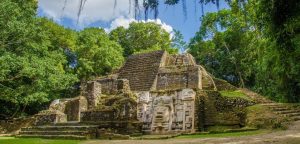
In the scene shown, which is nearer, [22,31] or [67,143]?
[67,143]

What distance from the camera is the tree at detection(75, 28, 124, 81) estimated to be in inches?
1133

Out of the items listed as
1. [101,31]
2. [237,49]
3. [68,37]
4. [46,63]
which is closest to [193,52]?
[237,49]

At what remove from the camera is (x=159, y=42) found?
37.6 meters

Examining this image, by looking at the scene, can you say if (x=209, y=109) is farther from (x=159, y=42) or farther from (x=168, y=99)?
(x=159, y=42)

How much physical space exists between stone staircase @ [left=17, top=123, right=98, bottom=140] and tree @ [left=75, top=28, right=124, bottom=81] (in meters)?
14.0

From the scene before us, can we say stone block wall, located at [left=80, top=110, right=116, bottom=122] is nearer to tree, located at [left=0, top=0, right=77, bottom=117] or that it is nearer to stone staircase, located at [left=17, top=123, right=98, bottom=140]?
stone staircase, located at [left=17, top=123, right=98, bottom=140]

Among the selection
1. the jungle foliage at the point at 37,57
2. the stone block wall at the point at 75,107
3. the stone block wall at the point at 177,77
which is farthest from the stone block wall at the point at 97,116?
the stone block wall at the point at 177,77

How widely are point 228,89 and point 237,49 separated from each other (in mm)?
10945

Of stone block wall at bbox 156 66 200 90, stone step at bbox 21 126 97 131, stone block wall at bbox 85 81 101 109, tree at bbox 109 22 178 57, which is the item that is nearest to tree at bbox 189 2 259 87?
tree at bbox 109 22 178 57

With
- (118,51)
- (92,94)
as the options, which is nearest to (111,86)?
(92,94)

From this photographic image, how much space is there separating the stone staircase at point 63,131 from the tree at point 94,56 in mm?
14036

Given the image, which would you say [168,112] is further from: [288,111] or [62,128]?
[288,111]

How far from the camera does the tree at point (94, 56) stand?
94.4 feet

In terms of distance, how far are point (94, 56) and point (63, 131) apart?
16409 mm
